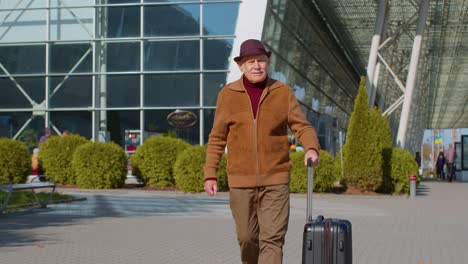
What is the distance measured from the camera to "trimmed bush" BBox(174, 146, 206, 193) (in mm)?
22359

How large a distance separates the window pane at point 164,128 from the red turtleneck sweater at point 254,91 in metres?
20.2

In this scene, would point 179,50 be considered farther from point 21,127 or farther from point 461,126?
point 461,126

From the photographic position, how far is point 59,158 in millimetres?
23719

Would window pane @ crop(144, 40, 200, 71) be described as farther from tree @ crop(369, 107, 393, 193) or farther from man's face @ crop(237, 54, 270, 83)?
man's face @ crop(237, 54, 270, 83)

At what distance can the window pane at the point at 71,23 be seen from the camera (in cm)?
2741

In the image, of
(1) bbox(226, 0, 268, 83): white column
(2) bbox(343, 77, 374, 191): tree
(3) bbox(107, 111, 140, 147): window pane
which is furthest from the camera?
(3) bbox(107, 111, 140, 147): window pane

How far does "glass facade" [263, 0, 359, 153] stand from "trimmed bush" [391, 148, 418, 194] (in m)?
5.58

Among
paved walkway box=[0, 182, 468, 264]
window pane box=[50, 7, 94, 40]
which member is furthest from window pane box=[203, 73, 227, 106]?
paved walkway box=[0, 182, 468, 264]

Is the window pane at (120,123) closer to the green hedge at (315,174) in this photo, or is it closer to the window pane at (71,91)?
the window pane at (71,91)

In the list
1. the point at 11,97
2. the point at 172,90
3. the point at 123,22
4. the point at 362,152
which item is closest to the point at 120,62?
the point at 123,22

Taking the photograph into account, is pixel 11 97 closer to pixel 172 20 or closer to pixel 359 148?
pixel 172 20

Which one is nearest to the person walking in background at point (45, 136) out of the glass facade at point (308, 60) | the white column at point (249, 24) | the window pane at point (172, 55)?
the window pane at point (172, 55)

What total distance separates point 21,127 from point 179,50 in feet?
18.7

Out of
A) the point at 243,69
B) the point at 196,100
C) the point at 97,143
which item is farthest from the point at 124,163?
the point at 243,69
